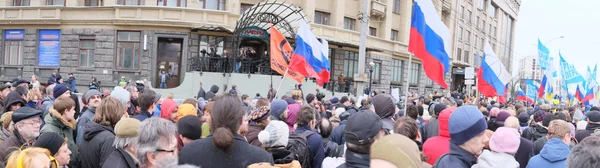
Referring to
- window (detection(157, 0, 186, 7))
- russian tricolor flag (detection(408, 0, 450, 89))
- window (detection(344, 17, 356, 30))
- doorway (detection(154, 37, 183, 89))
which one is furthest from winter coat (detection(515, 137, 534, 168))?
window (detection(344, 17, 356, 30))

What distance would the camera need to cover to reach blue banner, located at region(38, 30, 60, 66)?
26.4 m

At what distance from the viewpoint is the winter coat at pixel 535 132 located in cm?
691

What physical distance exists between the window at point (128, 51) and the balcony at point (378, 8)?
16.5m

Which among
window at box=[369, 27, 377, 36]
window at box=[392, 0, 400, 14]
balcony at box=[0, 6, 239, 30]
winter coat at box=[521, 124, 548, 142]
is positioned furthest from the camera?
window at box=[392, 0, 400, 14]

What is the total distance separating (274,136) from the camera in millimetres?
3768

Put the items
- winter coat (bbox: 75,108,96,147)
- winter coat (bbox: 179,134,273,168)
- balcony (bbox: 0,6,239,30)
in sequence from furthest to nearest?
balcony (bbox: 0,6,239,30) < winter coat (bbox: 75,108,96,147) < winter coat (bbox: 179,134,273,168)

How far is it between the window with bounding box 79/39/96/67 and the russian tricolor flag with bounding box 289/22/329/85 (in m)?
16.7

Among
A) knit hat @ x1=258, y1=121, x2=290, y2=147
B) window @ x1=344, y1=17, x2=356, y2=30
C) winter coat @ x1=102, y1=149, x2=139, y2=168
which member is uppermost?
window @ x1=344, y1=17, x2=356, y2=30

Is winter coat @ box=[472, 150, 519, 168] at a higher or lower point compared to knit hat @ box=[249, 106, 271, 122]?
lower

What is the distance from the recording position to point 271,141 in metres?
3.76

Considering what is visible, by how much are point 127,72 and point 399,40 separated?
21639 millimetres

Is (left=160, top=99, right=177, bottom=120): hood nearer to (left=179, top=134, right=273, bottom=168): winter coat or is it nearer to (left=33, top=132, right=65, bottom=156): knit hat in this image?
(left=33, top=132, right=65, bottom=156): knit hat

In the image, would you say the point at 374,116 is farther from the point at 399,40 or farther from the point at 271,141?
the point at 399,40

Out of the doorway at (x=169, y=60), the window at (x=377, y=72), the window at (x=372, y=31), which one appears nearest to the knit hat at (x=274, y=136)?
the doorway at (x=169, y=60)
